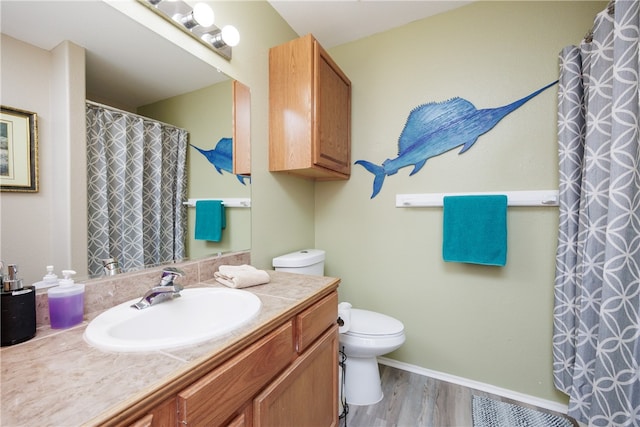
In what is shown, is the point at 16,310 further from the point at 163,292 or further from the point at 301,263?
the point at 301,263

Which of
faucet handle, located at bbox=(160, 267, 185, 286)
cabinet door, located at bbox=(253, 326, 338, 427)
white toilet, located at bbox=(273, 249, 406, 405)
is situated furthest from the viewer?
white toilet, located at bbox=(273, 249, 406, 405)

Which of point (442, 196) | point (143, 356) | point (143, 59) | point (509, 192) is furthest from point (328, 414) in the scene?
point (143, 59)

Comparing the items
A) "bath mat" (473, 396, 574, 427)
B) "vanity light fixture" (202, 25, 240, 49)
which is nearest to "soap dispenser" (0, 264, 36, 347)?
"vanity light fixture" (202, 25, 240, 49)

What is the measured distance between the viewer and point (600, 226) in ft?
3.92

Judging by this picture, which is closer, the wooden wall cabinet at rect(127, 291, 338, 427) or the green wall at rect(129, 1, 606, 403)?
the wooden wall cabinet at rect(127, 291, 338, 427)

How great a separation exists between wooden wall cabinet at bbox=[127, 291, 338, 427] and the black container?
17.6 inches

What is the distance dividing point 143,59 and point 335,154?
42.5 inches

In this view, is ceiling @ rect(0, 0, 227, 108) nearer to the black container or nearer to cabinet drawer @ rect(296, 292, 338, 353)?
the black container

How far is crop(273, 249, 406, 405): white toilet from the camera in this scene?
1438 mm

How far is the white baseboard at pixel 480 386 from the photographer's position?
1.49 metres

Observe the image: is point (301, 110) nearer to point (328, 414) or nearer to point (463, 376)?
point (328, 414)

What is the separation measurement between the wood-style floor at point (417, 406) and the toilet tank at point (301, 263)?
82cm

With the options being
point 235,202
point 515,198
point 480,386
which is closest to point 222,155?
point 235,202

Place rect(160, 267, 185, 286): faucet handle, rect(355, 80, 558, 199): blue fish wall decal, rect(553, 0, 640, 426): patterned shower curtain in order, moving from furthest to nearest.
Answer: rect(355, 80, 558, 199): blue fish wall decal, rect(553, 0, 640, 426): patterned shower curtain, rect(160, 267, 185, 286): faucet handle
